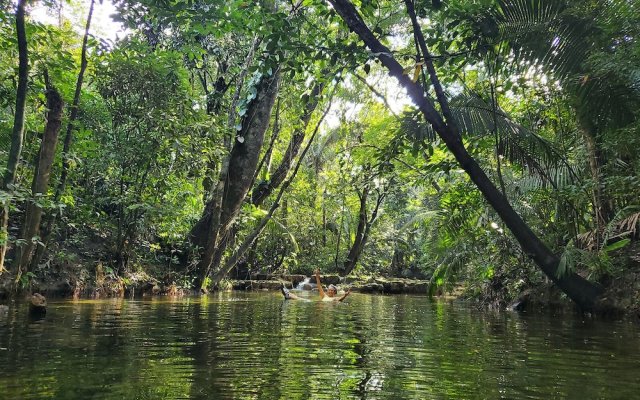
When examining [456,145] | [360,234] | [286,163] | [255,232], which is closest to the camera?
[456,145]

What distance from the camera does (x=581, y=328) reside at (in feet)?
20.2

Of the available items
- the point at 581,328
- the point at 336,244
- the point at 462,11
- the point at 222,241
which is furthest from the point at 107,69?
the point at 336,244

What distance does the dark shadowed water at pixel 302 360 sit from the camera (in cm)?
270

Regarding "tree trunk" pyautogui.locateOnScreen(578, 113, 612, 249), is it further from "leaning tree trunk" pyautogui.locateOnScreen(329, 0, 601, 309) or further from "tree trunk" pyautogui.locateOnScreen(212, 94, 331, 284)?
"tree trunk" pyautogui.locateOnScreen(212, 94, 331, 284)

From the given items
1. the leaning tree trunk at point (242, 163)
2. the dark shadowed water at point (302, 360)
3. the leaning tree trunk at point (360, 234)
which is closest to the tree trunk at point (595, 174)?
A: the dark shadowed water at point (302, 360)

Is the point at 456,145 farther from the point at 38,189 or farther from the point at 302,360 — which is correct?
the point at 38,189

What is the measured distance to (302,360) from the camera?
11.7ft

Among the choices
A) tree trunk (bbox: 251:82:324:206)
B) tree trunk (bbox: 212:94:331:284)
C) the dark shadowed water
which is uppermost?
tree trunk (bbox: 251:82:324:206)

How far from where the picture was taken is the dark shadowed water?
2.70m

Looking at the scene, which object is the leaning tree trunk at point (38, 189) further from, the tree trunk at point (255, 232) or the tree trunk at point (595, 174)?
the tree trunk at point (595, 174)

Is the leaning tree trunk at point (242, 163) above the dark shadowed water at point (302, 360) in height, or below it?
above

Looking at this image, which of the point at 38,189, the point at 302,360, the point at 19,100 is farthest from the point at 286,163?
the point at 302,360

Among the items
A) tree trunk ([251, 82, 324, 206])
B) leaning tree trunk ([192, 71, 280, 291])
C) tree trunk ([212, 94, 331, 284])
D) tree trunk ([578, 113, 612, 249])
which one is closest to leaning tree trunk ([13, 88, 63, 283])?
leaning tree trunk ([192, 71, 280, 291])

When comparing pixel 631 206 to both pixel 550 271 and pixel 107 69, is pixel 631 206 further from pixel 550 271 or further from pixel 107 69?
pixel 107 69
